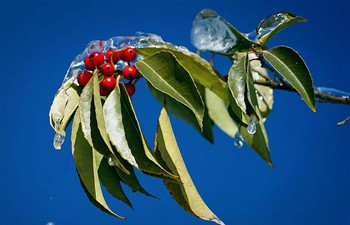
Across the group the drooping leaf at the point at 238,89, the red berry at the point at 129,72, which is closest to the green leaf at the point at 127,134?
the red berry at the point at 129,72

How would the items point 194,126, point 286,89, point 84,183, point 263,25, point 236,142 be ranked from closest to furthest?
1. point 84,183
2. point 263,25
3. point 286,89
4. point 236,142
5. point 194,126

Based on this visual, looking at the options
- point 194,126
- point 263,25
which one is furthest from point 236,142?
point 263,25

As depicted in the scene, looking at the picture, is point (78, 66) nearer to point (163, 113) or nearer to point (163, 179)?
point (163, 113)

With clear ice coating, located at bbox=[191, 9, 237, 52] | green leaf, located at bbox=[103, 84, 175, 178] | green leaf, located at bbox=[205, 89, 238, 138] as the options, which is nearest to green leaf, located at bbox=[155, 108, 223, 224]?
green leaf, located at bbox=[103, 84, 175, 178]

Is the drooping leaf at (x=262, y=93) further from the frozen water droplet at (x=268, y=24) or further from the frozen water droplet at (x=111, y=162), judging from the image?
the frozen water droplet at (x=111, y=162)

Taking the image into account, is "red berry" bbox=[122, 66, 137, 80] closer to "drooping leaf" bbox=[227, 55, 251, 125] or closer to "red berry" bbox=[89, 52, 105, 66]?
"red berry" bbox=[89, 52, 105, 66]

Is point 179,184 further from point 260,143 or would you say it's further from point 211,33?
point 211,33
